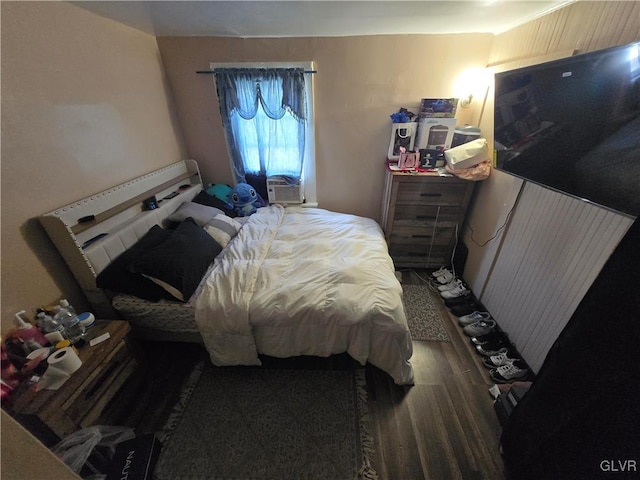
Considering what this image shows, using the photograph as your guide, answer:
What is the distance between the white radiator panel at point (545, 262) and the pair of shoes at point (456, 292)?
11.4 inches

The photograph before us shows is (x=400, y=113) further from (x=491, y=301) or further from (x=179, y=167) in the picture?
(x=179, y=167)

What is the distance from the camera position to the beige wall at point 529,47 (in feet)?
3.74

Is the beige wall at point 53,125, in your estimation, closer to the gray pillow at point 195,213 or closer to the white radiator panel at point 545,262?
the gray pillow at point 195,213

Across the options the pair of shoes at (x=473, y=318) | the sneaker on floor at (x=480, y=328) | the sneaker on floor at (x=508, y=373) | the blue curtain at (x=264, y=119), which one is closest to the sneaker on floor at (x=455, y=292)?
the pair of shoes at (x=473, y=318)

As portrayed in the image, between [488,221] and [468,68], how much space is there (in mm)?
1411

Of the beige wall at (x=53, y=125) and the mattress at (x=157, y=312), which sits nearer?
A: the beige wall at (x=53, y=125)

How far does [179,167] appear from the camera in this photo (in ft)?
7.93

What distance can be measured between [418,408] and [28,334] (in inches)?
80.6

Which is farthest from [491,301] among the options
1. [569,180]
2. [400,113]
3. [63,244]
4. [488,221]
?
[63,244]

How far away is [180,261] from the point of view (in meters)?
1.51

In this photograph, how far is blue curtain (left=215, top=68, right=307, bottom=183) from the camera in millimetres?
2277

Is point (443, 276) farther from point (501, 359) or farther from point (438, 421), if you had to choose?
point (438, 421)

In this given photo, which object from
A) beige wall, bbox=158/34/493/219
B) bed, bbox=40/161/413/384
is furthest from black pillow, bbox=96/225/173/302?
beige wall, bbox=158/34/493/219

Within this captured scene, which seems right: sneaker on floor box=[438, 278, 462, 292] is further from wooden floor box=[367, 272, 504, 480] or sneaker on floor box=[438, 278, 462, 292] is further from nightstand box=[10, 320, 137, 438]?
nightstand box=[10, 320, 137, 438]
